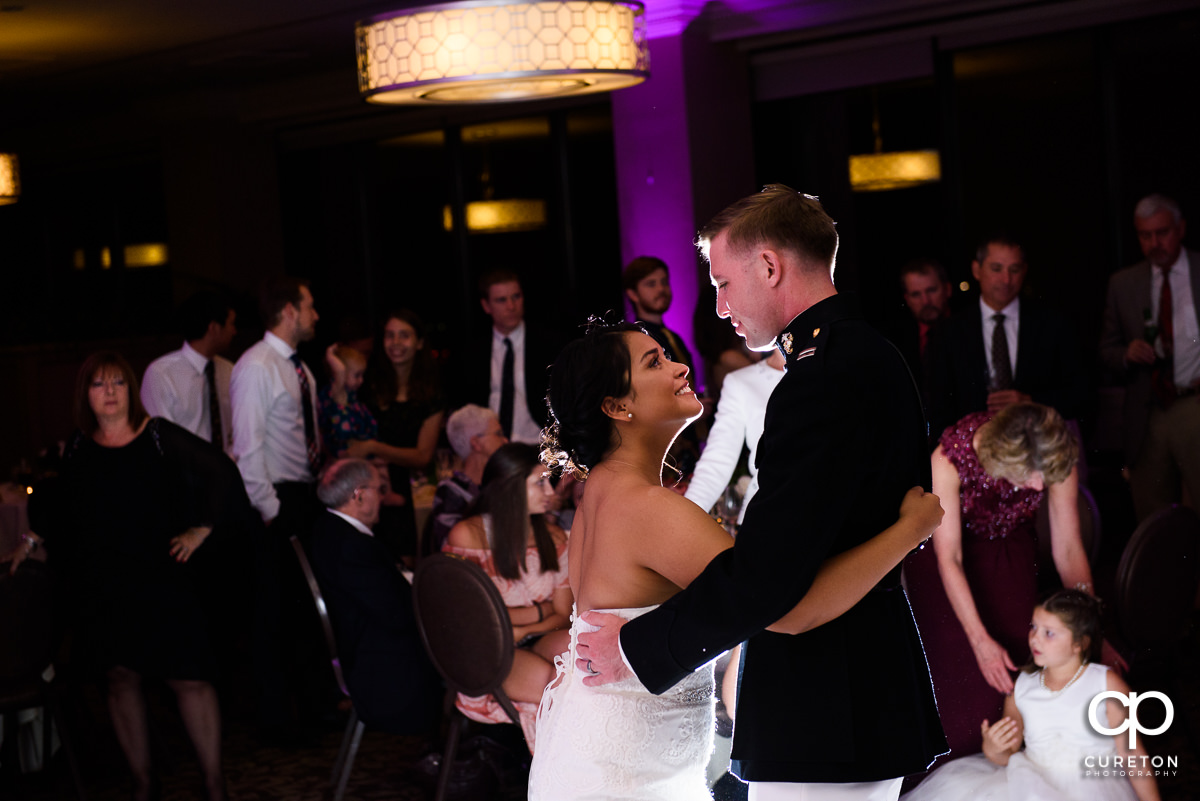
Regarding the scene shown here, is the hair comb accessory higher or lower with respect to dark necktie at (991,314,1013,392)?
higher

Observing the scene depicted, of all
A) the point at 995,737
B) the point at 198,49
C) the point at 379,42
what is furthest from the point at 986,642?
the point at 198,49

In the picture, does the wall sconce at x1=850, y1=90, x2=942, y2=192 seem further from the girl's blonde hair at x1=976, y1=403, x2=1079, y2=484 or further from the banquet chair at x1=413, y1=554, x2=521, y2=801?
the banquet chair at x1=413, y1=554, x2=521, y2=801

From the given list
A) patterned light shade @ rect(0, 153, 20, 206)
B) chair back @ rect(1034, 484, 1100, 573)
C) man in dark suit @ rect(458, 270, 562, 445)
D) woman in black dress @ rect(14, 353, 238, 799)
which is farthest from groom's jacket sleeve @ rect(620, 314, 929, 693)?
patterned light shade @ rect(0, 153, 20, 206)

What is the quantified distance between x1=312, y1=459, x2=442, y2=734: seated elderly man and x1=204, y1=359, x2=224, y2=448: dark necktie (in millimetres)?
1583

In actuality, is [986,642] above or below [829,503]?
below

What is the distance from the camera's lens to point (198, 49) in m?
8.07

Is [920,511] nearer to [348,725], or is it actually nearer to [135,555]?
[348,725]

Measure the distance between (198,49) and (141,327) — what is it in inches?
96.3

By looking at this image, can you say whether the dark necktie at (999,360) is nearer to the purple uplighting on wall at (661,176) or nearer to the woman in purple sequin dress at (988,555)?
the woman in purple sequin dress at (988,555)

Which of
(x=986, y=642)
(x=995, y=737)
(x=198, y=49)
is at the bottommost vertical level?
(x=995, y=737)

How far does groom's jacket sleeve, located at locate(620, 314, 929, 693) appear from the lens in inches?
63.2

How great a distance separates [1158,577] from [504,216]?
6.94 m

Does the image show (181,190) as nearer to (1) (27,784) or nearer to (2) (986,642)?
(1) (27,784)

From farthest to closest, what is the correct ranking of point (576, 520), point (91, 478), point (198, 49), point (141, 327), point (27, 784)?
point (141, 327) < point (198, 49) < point (27, 784) < point (91, 478) < point (576, 520)
